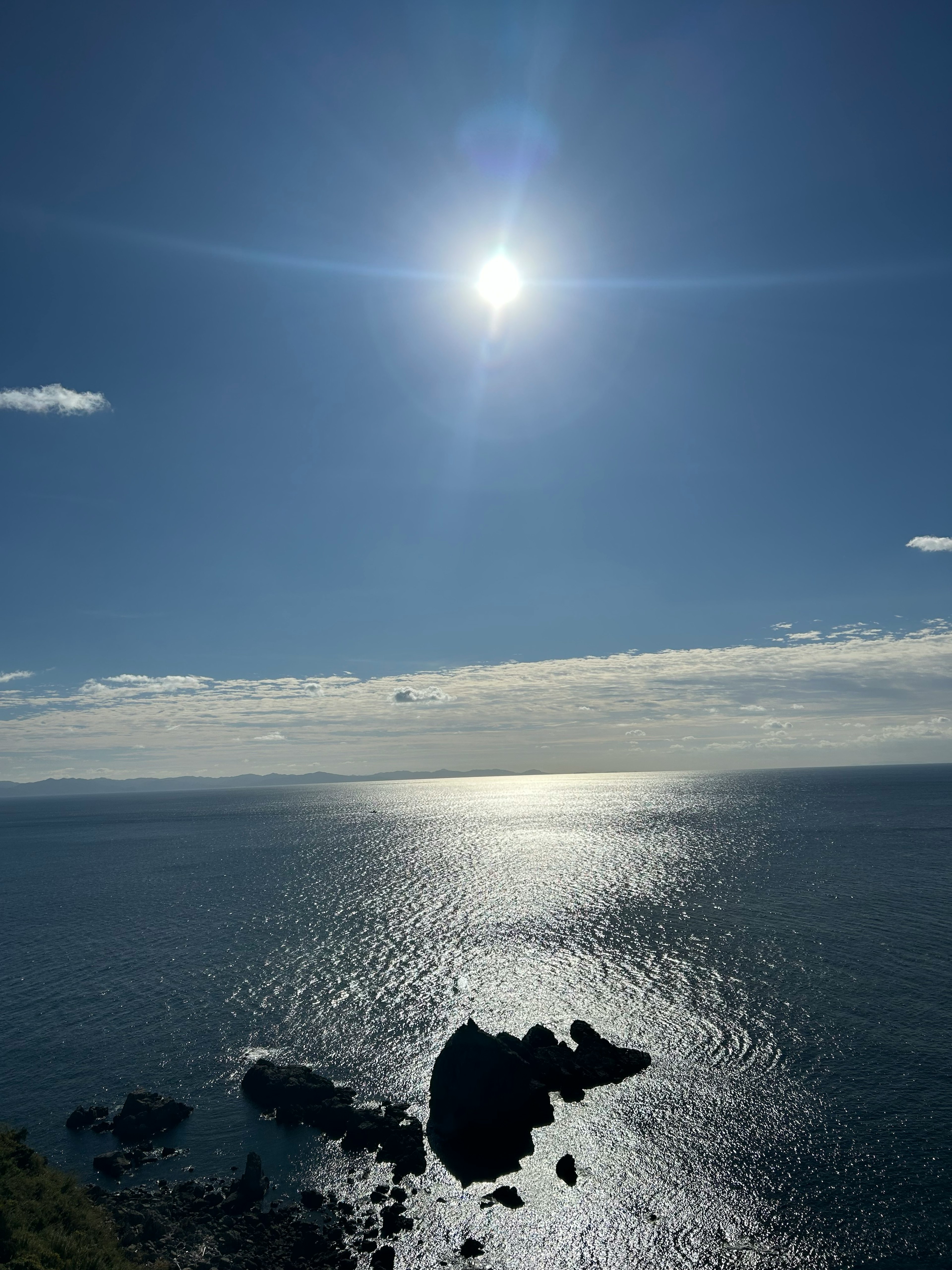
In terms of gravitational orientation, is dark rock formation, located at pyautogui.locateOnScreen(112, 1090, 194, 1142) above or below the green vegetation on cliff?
below

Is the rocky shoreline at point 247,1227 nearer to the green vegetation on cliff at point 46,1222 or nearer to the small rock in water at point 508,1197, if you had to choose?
the green vegetation on cliff at point 46,1222

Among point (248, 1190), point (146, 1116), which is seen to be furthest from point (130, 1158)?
point (248, 1190)

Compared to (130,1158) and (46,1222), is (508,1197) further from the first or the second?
(130,1158)

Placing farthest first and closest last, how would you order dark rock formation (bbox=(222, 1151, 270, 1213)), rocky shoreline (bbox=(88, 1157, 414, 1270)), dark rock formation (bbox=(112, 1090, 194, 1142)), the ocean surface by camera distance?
dark rock formation (bbox=(112, 1090, 194, 1142)) < dark rock formation (bbox=(222, 1151, 270, 1213)) < the ocean surface < rocky shoreline (bbox=(88, 1157, 414, 1270))

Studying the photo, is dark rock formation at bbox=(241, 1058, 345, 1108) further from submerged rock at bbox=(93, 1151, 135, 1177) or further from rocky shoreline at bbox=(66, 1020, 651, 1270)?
submerged rock at bbox=(93, 1151, 135, 1177)

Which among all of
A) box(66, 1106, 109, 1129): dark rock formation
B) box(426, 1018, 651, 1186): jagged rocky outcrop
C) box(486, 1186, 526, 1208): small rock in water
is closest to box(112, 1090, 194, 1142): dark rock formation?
box(66, 1106, 109, 1129): dark rock formation

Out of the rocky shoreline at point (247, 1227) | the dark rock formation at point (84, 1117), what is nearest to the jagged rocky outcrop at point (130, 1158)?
the rocky shoreline at point (247, 1227)
